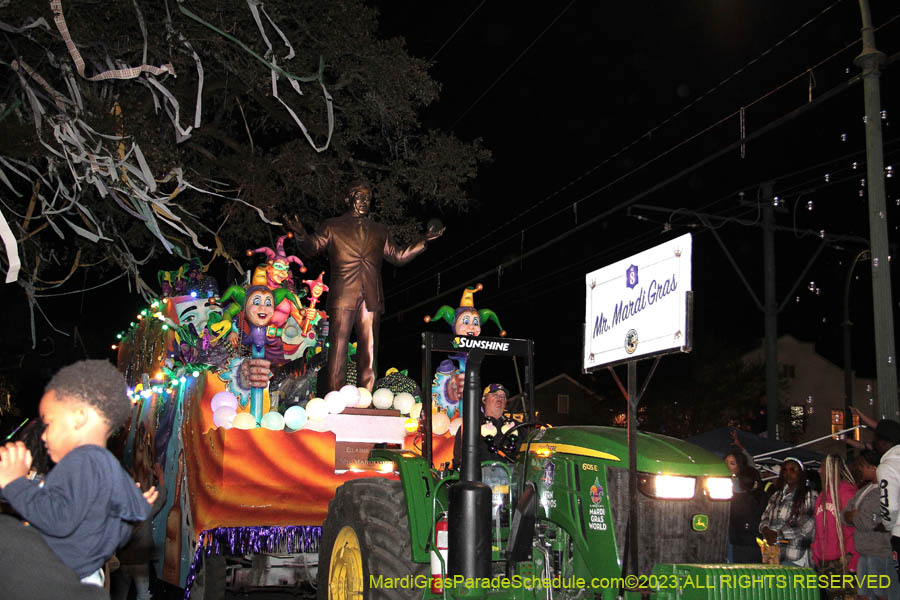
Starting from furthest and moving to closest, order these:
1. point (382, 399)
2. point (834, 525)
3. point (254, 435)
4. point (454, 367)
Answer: point (454, 367), point (382, 399), point (834, 525), point (254, 435)

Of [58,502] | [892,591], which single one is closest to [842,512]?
[892,591]

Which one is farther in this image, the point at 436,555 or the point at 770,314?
the point at 770,314

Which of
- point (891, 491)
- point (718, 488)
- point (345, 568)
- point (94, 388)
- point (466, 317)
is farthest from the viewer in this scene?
point (466, 317)

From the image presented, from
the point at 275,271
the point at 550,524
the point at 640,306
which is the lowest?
the point at 550,524

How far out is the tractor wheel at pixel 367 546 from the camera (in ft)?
16.3

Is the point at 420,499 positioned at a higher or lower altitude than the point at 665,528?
higher

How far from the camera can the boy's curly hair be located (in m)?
2.90

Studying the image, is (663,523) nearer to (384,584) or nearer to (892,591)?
(384,584)

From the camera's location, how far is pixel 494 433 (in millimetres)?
6004

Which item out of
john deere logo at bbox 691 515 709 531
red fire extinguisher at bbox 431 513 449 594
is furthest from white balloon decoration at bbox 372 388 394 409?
john deere logo at bbox 691 515 709 531

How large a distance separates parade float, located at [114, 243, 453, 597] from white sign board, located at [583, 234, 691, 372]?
5.30ft

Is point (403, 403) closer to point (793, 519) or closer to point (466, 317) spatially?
point (466, 317)

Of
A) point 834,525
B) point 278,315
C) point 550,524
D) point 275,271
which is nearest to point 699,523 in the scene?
point 550,524

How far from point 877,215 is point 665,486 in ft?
19.2
